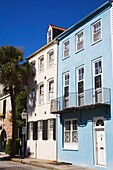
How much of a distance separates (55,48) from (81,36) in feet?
10.8

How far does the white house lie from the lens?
865 inches

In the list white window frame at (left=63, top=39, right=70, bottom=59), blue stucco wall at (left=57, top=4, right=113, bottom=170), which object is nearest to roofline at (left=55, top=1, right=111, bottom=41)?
blue stucco wall at (left=57, top=4, right=113, bottom=170)

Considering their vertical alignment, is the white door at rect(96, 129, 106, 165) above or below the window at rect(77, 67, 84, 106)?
below

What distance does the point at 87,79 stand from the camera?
1825 centimetres

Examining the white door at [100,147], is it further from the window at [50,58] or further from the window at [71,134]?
the window at [50,58]

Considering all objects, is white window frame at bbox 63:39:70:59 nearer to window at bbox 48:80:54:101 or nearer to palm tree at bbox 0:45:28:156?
window at bbox 48:80:54:101

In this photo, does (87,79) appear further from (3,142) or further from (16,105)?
(3,142)

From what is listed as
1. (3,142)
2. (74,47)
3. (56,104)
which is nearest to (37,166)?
(56,104)

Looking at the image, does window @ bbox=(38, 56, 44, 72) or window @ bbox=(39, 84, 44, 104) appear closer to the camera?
window @ bbox=(39, 84, 44, 104)

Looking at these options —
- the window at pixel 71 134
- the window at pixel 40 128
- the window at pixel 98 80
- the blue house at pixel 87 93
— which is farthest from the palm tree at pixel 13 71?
the window at pixel 98 80

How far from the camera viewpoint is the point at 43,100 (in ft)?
77.3

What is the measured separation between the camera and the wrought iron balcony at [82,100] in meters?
16.2

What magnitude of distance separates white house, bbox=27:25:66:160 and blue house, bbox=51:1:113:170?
114cm

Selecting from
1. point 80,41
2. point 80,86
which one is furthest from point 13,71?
point 80,86
